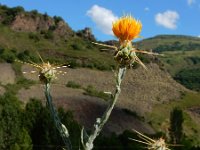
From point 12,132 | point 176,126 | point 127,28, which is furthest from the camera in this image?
point 176,126

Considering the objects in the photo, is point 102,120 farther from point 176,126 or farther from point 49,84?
point 176,126

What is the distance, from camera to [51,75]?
A: 8242 mm

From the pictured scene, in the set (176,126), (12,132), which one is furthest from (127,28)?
(176,126)

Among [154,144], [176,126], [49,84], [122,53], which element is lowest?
[176,126]

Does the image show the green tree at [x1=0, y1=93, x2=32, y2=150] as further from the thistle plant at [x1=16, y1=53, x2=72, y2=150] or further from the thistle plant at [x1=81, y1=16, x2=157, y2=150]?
the thistle plant at [x1=81, y1=16, x2=157, y2=150]

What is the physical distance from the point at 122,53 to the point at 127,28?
17.9 inches

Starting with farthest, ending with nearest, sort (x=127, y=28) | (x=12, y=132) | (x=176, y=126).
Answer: (x=176, y=126), (x=12, y=132), (x=127, y=28)

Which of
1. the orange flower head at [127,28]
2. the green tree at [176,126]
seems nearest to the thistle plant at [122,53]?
the orange flower head at [127,28]

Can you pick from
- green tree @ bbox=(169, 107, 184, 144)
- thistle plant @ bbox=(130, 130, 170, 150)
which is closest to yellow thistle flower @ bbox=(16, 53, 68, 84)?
thistle plant @ bbox=(130, 130, 170, 150)

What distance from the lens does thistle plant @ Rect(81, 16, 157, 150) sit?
24.4ft

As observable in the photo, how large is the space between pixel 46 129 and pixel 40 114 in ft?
25.3

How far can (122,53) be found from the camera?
7.75m

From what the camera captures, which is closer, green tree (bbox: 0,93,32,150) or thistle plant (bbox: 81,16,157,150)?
thistle plant (bbox: 81,16,157,150)

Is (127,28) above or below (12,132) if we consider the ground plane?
above
